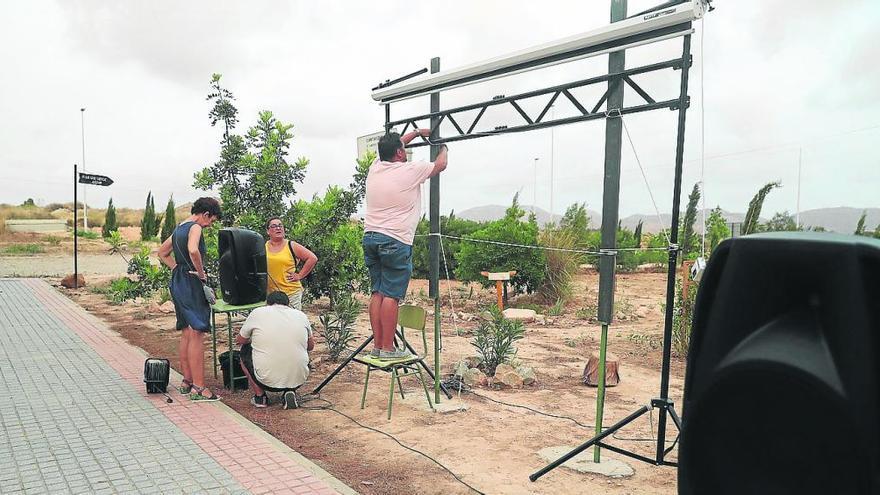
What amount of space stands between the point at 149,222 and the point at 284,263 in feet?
117

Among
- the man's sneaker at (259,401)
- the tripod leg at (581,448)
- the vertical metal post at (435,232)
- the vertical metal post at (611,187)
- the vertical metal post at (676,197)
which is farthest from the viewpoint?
the man's sneaker at (259,401)

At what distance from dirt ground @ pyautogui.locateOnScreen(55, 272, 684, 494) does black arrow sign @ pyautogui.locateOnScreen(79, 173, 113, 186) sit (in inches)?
233

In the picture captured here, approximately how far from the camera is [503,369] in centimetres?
648

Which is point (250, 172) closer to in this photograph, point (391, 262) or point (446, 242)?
point (391, 262)

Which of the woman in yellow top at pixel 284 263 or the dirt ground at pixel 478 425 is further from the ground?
the woman in yellow top at pixel 284 263

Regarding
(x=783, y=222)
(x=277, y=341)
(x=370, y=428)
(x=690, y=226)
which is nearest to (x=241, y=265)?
(x=277, y=341)

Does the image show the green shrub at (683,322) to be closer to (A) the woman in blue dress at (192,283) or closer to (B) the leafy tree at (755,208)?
(B) the leafy tree at (755,208)

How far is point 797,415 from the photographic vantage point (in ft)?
3.96

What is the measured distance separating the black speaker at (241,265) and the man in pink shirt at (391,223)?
1375 mm

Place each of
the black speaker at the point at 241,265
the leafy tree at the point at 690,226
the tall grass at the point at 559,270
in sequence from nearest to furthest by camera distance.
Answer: the black speaker at the point at 241,265, the leafy tree at the point at 690,226, the tall grass at the point at 559,270

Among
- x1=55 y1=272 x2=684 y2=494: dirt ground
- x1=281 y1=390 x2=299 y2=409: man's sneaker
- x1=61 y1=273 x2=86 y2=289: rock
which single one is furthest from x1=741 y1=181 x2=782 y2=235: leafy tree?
x1=61 y1=273 x2=86 y2=289: rock

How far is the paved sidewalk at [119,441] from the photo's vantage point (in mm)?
3781

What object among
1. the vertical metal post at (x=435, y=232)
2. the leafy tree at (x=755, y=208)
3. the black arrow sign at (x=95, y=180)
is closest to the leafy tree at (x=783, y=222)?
the leafy tree at (x=755, y=208)

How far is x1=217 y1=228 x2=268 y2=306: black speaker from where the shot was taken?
18.9 ft
